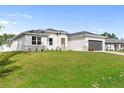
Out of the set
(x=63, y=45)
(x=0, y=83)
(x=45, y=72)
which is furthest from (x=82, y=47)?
(x=0, y=83)

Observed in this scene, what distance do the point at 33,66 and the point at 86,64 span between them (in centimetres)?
474

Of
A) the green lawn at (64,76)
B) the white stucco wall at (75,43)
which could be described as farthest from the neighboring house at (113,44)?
the green lawn at (64,76)

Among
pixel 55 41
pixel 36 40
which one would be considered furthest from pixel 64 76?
pixel 55 41

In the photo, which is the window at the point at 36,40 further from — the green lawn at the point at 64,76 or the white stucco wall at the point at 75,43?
the green lawn at the point at 64,76

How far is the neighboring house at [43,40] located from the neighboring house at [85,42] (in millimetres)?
2155

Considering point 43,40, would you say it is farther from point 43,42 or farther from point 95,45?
point 95,45

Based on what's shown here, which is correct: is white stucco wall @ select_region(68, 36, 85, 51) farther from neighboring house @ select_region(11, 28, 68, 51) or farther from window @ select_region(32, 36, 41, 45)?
window @ select_region(32, 36, 41, 45)

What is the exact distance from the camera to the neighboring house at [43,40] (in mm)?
31578

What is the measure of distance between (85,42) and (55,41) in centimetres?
581

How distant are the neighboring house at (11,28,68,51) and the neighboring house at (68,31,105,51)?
2.16 m

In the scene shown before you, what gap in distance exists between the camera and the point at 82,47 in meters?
37.0

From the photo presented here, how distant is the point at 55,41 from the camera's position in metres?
35.0

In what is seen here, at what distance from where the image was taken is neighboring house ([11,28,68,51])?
31.6 metres

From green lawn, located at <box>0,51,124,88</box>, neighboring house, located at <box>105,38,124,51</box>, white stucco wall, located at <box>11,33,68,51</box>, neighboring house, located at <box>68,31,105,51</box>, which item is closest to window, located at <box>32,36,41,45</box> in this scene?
white stucco wall, located at <box>11,33,68,51</box>
